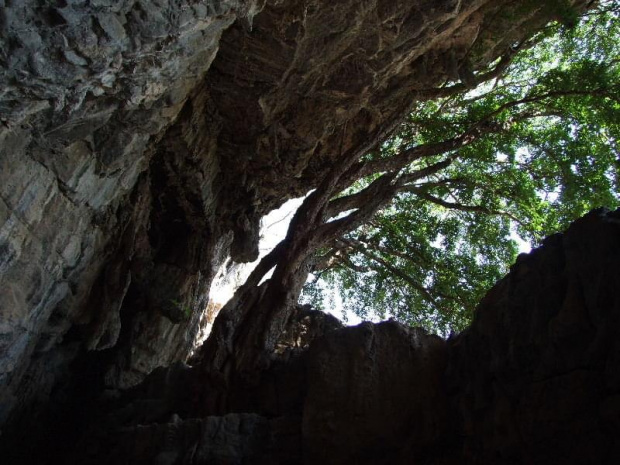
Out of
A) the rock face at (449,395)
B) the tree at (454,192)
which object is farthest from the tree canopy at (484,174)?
the rock face at (449,395)

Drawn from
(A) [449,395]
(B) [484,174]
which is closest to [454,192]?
(B) [484,174]

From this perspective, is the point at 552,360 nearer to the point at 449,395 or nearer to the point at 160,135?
the point at 449,395

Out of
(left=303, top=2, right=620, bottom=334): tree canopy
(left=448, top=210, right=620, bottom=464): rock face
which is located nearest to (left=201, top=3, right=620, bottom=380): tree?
(left=303, top=2, right=620, bottom=334): tree canopy

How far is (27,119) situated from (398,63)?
6.53 meters

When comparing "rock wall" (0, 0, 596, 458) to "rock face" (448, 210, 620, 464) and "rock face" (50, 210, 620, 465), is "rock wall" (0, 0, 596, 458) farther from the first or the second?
"rock face" (448, 210, 620, 464)

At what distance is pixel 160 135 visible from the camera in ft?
27.1

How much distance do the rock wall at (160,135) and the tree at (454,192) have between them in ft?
3.57

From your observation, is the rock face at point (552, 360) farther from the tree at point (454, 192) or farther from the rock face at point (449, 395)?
the tree at point (454, 192)

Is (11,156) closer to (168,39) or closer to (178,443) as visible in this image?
(168,39)

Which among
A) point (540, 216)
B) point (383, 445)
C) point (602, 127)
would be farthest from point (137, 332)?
point (602, 127)

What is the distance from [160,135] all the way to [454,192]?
7825 mm

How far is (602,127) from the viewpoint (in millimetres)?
9992

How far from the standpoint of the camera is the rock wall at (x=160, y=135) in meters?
5.22

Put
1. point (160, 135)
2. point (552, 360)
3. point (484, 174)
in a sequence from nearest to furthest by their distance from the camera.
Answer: point (552, 360) < point (160, 135) < point (484, 174)
